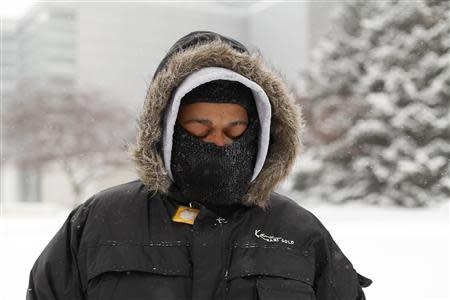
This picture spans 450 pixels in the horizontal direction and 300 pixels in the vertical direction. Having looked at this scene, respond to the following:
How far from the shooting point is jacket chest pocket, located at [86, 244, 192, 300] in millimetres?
1724

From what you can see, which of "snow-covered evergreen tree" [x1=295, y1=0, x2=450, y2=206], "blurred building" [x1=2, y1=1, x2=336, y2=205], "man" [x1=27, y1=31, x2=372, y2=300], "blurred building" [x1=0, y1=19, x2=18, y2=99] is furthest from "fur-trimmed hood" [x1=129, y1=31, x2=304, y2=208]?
"blurred building" [x1=0, y1=19, x2=18, y2=99]

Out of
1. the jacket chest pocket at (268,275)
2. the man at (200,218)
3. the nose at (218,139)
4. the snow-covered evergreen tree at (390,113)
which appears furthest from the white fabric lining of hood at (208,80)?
the snow-covered evergreen tree at (390,113)

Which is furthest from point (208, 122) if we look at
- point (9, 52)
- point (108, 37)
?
point (9, 52)

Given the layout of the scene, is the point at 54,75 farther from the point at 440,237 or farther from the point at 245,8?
the point at 440,237

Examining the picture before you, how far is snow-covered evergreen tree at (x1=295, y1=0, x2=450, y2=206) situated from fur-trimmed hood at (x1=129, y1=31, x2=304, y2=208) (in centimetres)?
1673

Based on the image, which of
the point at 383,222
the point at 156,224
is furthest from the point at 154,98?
the point at 383,222

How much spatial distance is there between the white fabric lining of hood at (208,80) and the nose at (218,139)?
4.7 inches

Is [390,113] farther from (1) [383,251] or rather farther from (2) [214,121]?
(2) [214,121]

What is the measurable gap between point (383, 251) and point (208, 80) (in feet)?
23.9

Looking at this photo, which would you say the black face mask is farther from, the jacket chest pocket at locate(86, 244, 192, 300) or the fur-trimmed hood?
the jacket chest pocket at locate(86, 244, 192, 300)

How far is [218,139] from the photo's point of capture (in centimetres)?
185

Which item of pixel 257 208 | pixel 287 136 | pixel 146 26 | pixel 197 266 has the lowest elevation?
pixel 197 266

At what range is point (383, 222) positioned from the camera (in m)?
12.6

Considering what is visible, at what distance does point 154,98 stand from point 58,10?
49989 millimetres
